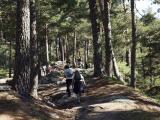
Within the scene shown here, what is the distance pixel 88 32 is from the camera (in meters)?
62.8

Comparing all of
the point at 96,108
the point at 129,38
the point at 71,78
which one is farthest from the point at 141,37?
the point at 96,108

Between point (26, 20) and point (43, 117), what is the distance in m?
4.32

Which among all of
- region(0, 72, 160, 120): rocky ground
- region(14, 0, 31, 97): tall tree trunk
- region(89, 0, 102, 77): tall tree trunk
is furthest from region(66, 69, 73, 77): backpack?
region(89, 0, 102, 77): tall tree trunk

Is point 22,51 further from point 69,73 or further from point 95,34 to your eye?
point 95,34

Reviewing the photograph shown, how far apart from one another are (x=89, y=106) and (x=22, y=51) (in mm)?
4086

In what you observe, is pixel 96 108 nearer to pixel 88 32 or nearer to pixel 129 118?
pixel 129 118

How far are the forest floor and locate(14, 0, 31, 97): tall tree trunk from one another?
93 cm

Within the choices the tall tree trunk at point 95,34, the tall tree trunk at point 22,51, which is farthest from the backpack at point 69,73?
the tall tree trunk at point 95,34

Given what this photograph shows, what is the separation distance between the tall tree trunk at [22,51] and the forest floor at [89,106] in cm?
93

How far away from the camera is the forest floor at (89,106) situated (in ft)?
44.0

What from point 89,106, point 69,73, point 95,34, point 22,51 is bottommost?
point 89,106

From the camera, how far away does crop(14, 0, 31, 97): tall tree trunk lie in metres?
15.6

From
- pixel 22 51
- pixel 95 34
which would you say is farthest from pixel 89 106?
pixel 95 34

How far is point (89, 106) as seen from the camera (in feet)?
57.6
